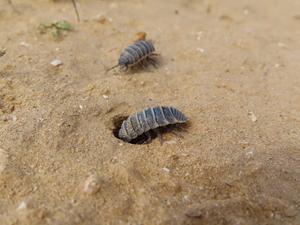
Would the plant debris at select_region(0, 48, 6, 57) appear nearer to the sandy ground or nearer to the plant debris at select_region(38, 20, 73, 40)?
the sandy ground

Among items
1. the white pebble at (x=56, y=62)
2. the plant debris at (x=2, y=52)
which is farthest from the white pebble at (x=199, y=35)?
the plant debris at (x=2, y=52)

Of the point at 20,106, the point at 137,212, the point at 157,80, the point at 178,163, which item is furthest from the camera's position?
the point at 157,80

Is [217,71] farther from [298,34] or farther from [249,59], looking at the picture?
[298,34]

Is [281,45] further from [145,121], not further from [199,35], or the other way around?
[145,121]

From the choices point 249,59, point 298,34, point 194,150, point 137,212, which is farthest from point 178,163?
point 298,34

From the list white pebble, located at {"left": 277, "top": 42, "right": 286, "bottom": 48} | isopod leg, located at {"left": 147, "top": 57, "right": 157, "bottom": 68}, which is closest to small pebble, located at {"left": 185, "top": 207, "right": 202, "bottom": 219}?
isopod leg, located at {"left": 147, "top": 57, "right": 157, "bottom": 68}

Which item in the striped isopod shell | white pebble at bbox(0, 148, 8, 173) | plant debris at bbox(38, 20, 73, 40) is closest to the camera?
white pebble at bbox(0, 148, 8, 173)

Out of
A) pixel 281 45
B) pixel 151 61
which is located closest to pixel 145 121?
pixel 151 61
